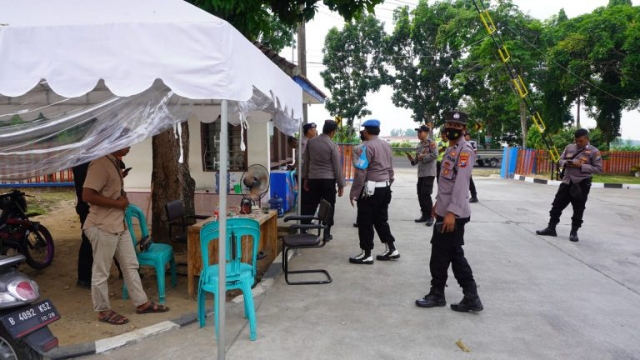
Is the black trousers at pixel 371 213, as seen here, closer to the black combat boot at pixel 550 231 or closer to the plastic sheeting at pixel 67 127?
the plastic sheeting at pixel 67 127

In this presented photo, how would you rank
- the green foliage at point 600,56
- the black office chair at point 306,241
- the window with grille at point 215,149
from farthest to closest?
1. the green foliage at point 600,56
2. the window with grille at point 215,149
3. the black office chair at point 306,241

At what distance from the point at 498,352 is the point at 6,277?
10.8 ft

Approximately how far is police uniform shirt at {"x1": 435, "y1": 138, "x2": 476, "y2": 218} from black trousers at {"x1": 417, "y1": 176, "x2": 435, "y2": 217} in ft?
12.2

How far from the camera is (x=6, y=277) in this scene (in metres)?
2.65

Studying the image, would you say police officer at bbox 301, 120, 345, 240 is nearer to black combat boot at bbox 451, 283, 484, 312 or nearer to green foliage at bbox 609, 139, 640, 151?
black combat boot at bbox 451, 283, 484, 312

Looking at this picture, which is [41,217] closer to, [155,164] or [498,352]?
[155,164]

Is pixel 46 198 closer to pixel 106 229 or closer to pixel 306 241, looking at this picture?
pixel 106 229

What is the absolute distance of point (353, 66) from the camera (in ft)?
100.0

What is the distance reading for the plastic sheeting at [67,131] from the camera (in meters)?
3.19

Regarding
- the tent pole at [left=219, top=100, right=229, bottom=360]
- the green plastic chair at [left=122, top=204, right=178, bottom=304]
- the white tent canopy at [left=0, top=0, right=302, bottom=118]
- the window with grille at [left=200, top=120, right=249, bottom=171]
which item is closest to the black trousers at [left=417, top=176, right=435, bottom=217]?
the window with grille at [left=200, top=120, right=249, bottom=171]

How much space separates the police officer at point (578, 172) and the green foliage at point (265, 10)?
359cm

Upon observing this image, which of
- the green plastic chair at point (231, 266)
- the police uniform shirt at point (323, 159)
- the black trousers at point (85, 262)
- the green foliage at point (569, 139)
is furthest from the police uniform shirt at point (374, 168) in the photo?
the green foliage at point (569, 139)

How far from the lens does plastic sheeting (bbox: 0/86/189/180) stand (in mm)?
3189

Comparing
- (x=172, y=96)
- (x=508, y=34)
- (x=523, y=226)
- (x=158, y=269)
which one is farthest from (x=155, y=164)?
(x=508, y=34)
